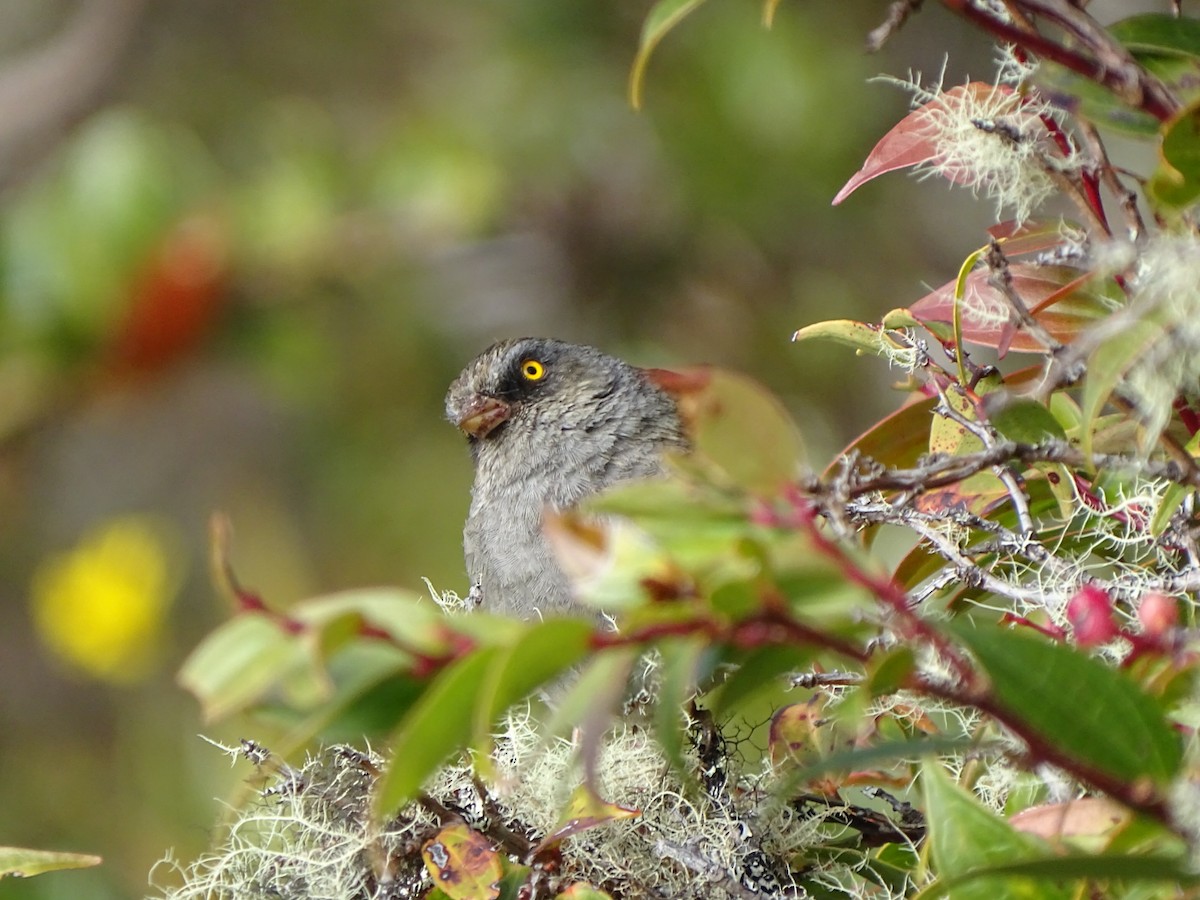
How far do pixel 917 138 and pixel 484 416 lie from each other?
1.94m

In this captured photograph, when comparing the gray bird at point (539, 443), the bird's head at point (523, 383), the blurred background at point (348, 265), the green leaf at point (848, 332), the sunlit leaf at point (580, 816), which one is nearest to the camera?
the sunlit leaf at point (580, 816)

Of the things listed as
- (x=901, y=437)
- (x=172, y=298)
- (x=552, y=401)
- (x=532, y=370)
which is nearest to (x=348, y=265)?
(x=172, y=298)

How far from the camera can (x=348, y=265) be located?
5297 mm

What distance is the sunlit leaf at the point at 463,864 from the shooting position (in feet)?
5.03

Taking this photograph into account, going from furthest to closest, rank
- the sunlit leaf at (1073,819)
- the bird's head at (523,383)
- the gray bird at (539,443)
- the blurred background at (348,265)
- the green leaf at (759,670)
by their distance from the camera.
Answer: the blurred background at (348,265), the bird's head at (523,383), the gray bird at (539,443), the sunlit leaf at (1073,819), the green leaf at (759,670)

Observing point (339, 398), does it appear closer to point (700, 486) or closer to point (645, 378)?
point (645, 378)

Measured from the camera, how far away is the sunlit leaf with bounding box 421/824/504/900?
5.03ft

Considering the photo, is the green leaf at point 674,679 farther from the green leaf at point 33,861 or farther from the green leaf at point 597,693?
the green leaf at point 33,861

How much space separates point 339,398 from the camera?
682cm

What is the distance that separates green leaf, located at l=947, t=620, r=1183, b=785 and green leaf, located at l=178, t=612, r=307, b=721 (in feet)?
1.59

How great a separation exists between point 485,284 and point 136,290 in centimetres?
233

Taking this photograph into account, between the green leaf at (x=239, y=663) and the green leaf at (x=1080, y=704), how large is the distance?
48cm

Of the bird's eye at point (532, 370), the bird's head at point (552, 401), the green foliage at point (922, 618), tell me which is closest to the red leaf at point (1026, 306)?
the green foliage at point (922, 618)

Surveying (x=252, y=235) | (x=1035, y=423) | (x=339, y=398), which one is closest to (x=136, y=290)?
(x=252, y=235)
